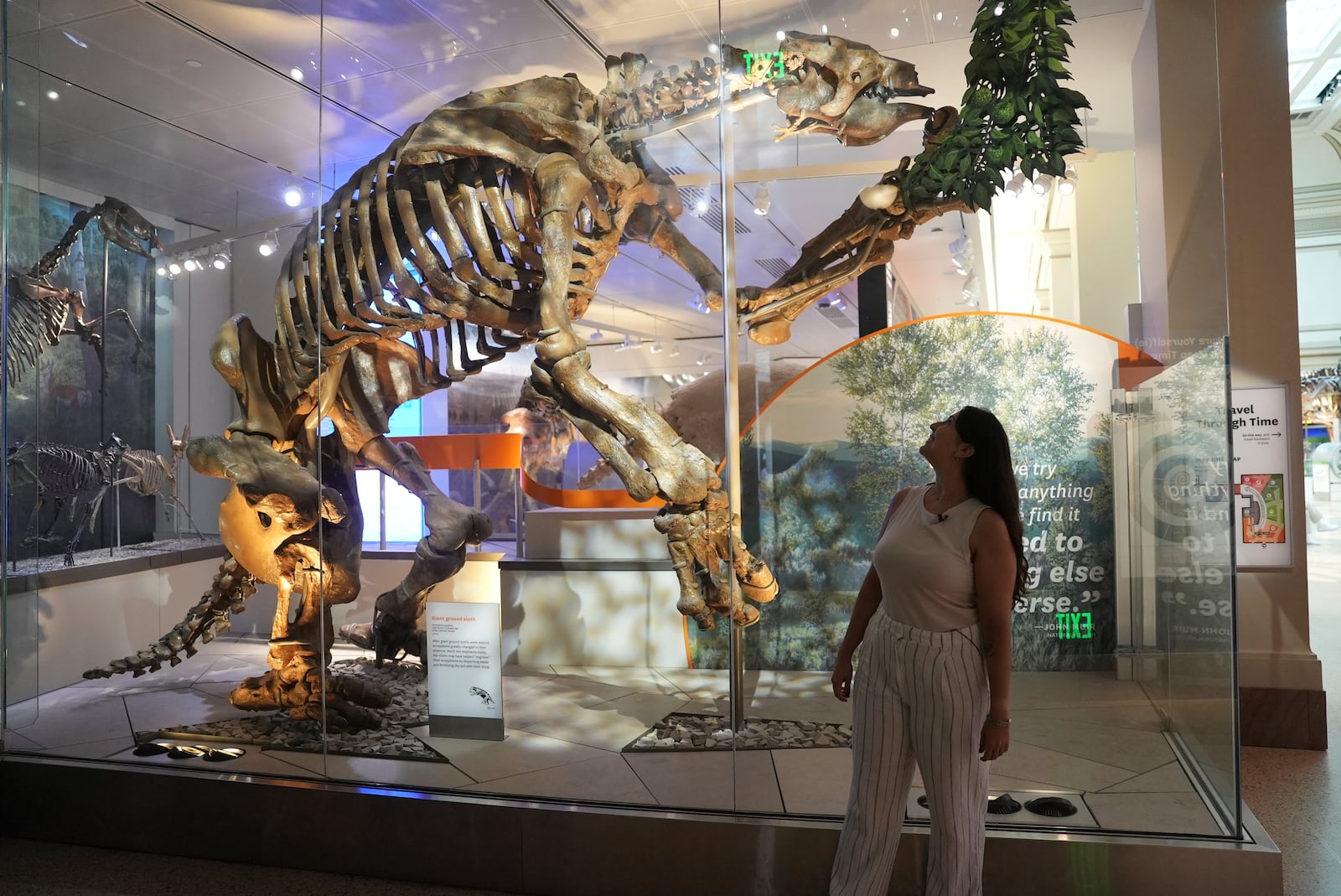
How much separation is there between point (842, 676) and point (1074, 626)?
40.3 inches

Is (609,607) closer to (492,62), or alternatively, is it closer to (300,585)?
(300,585)

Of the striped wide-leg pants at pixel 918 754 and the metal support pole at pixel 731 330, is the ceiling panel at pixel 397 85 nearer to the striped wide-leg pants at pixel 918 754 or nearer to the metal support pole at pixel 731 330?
the metal support pole at pixel 731 330

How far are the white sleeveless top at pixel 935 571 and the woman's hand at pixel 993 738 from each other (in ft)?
0.74

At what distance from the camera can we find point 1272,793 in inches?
135

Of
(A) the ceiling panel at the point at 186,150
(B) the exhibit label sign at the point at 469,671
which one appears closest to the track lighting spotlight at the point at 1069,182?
(B) the exhibit label sign at the point at 469,671

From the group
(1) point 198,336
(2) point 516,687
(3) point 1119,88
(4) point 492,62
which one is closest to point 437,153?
(4) point 492,62

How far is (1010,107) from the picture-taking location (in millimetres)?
2285

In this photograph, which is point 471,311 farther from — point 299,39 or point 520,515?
point 299,39

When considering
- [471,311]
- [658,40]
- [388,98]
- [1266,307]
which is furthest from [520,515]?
[1266,307]

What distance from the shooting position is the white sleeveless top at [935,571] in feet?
6.62

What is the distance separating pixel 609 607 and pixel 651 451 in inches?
54.3

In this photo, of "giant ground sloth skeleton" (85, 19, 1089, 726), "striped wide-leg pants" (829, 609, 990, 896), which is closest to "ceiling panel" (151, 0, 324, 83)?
"giant ground sloth skeleton" (85, 19, 1089, 726)

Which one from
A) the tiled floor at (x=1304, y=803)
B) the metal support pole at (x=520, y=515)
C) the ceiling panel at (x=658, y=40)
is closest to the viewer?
the tiled floor at (x=1304, y=803)

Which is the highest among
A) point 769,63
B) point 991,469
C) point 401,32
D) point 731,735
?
point 401,32
